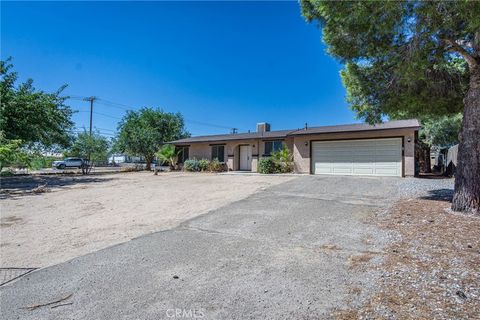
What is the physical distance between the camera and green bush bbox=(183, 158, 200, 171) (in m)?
21.4

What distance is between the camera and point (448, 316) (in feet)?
7.58

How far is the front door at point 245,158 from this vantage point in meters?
20.6

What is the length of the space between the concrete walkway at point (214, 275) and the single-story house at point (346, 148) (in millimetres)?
9478

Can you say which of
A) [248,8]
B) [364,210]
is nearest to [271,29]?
[248,8]

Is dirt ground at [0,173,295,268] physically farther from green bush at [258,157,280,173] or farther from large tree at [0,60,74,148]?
green bush at [258,157,280,173]

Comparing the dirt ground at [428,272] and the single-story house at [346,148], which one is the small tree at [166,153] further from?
the dirt ground at [428,272]

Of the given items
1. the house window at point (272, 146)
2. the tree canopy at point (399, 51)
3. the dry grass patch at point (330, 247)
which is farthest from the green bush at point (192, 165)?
the dry grass patch at point (330, 247)

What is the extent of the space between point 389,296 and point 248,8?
12.5 metres

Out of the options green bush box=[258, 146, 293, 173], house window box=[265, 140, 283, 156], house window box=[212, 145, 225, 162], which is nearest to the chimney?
house window box=[212, 145, 225, 162]

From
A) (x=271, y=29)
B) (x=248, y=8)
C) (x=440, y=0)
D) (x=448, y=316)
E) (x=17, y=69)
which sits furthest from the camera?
(x=17, y=69)

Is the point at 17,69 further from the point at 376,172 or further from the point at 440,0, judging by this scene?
the point at 376,172

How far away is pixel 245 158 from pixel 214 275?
17.7 meters

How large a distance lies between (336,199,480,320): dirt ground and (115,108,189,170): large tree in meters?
24.3

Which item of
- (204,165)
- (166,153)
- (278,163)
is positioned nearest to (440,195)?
(278,163)
